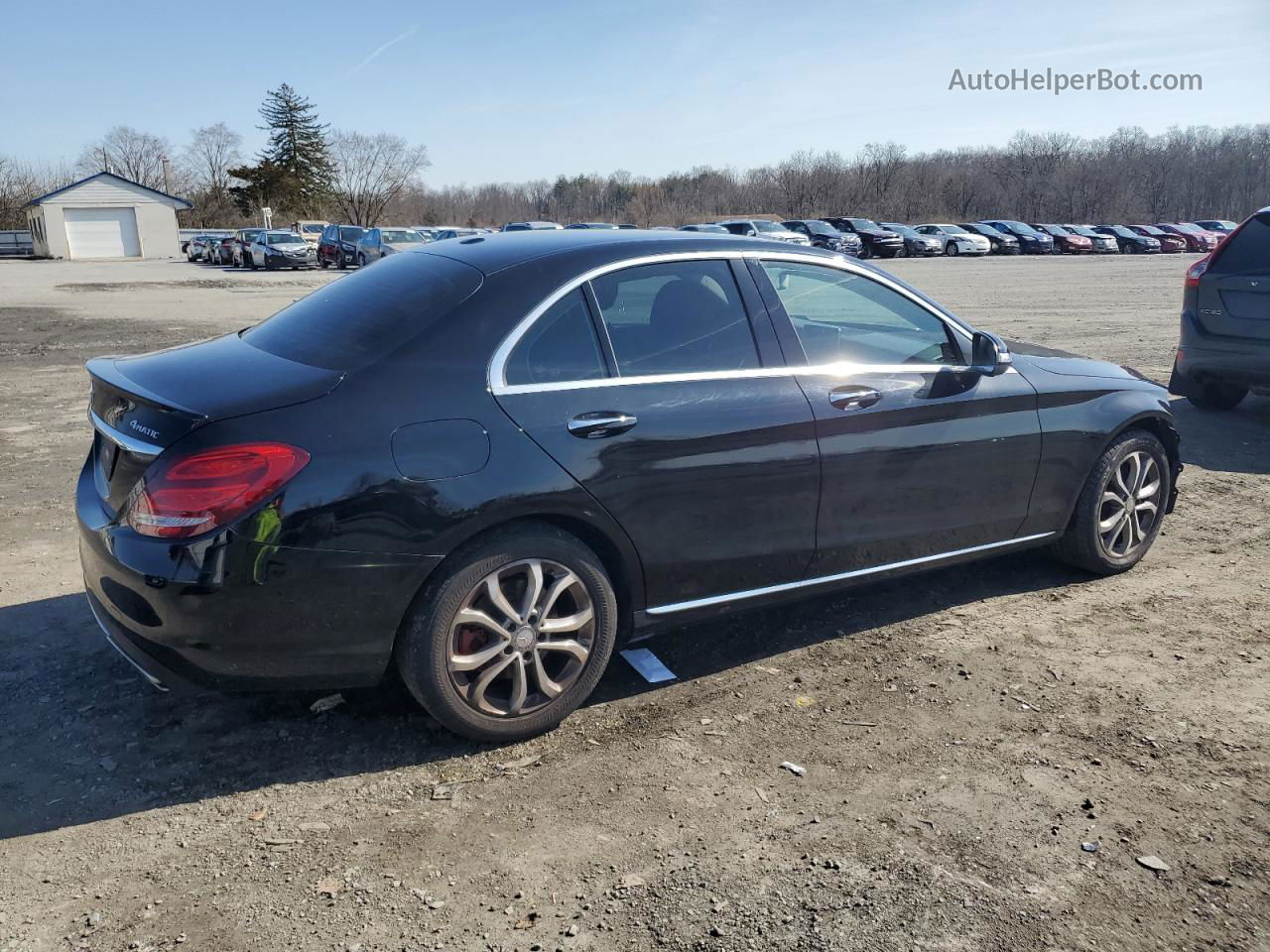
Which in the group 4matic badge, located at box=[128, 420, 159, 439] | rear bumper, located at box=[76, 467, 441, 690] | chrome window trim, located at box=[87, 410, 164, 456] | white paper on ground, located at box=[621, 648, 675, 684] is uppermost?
4matic badge, located at box=[128, 420, 159, 439]

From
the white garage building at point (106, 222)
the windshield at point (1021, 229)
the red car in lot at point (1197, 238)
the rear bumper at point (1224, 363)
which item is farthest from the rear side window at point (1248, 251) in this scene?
the white garage building at point (106, 222)

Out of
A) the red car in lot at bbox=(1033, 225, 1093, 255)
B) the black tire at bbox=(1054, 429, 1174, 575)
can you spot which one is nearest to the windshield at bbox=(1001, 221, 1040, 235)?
the red car in lot at bbox=(1033, 225, 1093, 255)

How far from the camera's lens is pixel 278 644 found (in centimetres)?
314

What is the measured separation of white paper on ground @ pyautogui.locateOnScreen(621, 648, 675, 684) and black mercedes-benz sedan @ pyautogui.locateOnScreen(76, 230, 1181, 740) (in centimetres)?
37

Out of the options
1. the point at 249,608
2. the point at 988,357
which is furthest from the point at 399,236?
the point at 249,608

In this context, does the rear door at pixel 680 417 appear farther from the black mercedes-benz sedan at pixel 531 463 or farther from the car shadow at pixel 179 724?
the car shadow at pixel 179 724

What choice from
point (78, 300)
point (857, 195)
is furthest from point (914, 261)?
Result: point (857, 195)

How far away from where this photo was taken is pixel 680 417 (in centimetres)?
370

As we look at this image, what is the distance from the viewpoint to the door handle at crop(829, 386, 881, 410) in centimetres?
408

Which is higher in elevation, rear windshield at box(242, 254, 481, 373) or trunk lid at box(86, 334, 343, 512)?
rear windshield at box(242, 254, 481, 373)

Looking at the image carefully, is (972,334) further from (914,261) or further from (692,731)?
(914,261)

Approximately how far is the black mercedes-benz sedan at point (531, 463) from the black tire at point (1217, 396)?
18.3ft

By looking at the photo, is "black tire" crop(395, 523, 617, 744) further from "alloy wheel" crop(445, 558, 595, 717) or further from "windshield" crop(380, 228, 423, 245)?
"windshield" crop(380, 228, 423, 245)

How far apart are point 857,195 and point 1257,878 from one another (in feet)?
312
